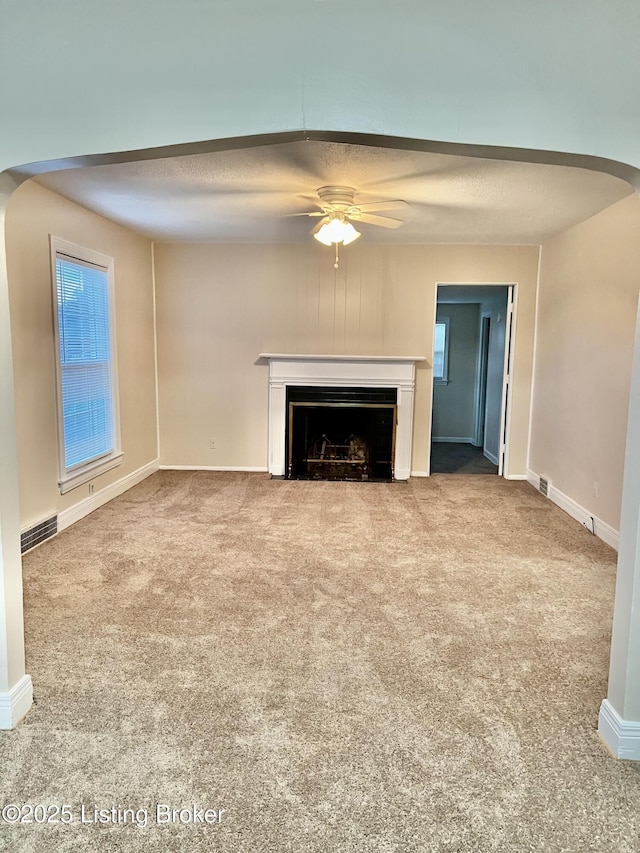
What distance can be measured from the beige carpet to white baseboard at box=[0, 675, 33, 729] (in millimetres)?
51

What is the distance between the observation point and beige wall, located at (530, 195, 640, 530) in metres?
3.58

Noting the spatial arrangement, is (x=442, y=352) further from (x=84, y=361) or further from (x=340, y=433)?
(x=84, y=361)

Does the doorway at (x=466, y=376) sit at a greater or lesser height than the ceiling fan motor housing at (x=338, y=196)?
lesser

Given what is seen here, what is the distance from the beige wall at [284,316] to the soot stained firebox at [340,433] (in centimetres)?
32

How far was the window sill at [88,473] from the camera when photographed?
12.8ft

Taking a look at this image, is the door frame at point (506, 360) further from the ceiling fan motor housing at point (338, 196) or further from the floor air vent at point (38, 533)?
the floor air vent at point (38, 533)

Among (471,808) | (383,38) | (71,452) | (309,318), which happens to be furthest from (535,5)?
(309,318)

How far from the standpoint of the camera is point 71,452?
3975 mm

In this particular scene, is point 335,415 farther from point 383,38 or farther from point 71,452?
point 383,38

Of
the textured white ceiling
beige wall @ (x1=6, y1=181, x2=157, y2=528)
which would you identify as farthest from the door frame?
beige wall @ (x1=6, y1=181, x2=157, y2=528)

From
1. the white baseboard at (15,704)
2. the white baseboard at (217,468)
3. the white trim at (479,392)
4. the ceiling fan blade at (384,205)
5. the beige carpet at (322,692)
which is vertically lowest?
the beige carpet at (322,692)

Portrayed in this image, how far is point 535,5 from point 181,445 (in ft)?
16.4

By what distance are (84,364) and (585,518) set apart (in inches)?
160

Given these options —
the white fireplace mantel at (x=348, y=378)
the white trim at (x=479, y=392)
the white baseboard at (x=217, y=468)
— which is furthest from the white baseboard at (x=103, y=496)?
the white trim at (x=479, y=392)
